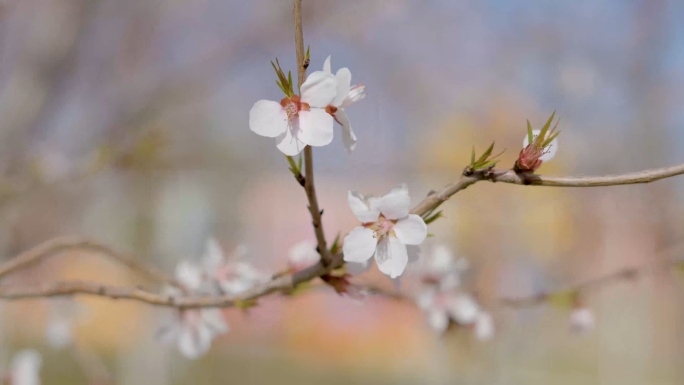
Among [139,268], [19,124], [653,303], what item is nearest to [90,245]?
[139,268]

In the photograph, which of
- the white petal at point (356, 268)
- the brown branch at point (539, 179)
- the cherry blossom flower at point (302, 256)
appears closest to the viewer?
the brown branch at point (539, 179)

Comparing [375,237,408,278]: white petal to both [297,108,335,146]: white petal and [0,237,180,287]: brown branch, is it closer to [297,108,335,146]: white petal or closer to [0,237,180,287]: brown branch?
[297,108,335,146]: white petal

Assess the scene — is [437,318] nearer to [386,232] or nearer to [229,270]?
[229,270]

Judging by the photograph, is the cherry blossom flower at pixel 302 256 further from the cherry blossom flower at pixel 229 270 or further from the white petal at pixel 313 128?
the white petal at pixel 313 128

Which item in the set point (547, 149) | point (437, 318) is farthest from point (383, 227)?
point (437, 318)

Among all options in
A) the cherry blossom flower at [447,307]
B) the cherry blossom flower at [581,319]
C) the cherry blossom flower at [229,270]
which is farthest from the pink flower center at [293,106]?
the cherry blossom flower at [581,319]
